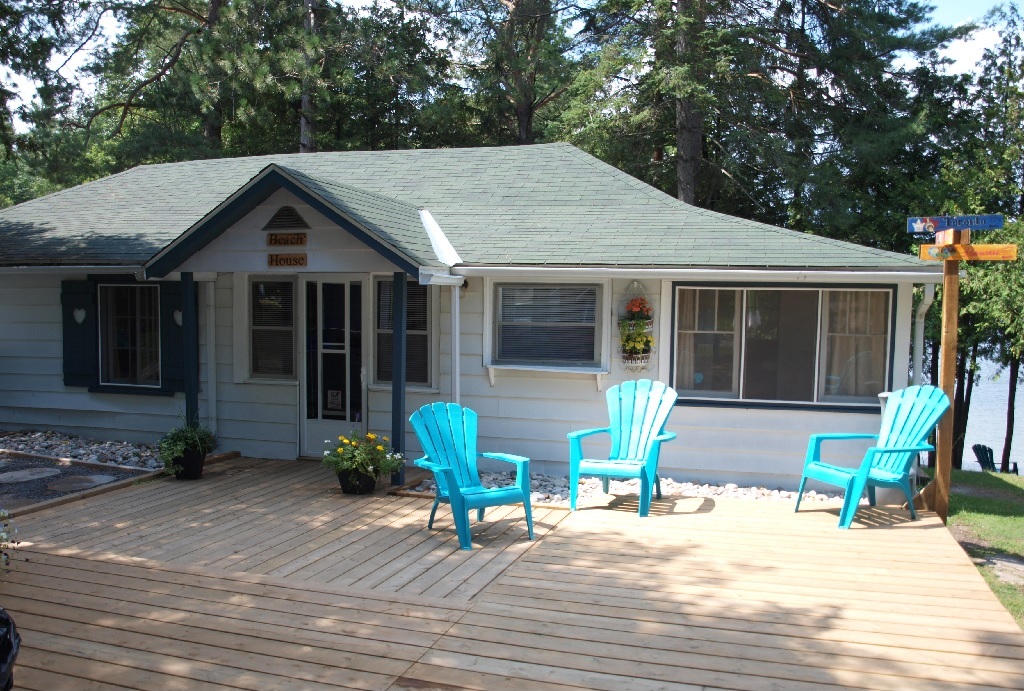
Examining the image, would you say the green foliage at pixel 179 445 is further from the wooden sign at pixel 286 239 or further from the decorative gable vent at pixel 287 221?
the decorative gable vent at pixel 287 221

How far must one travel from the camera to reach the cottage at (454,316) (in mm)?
6996

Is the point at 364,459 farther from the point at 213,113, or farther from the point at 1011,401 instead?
the point at 1011,401

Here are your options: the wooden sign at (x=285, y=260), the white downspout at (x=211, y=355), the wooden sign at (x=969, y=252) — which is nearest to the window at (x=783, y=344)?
the wooden sign at (x=969, y=252)

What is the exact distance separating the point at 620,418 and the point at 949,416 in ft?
8.26

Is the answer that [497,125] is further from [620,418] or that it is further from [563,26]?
[620,418]

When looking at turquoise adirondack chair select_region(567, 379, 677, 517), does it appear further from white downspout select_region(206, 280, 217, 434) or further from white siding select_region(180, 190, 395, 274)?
white downspout select_region(206, 280, 217, 434)

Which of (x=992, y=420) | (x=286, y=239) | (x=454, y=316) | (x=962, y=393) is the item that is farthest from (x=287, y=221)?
(x=992, y=420)

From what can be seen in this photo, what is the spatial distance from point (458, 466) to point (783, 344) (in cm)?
336

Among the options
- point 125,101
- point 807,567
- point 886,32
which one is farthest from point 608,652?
point 125,101

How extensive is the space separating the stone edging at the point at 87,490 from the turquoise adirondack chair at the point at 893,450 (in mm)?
5621

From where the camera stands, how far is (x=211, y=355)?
27.9ft

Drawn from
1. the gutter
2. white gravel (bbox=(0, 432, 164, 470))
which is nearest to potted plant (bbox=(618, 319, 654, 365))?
the gutter

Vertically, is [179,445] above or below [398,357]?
below

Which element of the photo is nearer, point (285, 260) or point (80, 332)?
point (285, 260)
